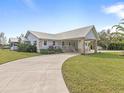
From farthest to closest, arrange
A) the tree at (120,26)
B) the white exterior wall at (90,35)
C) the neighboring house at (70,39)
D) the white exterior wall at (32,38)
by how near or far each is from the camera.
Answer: the white exterior wall at (32,38) → the white exterior wall at (90,35) → the neighboring house at (70,39) → the tree at (120,26)

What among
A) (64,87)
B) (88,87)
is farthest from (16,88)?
(88,87)

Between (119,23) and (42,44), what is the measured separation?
1565cm

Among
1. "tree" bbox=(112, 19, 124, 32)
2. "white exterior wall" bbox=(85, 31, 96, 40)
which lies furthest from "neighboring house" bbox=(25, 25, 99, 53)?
"tree" bbox=(112, 19, 124, 32)

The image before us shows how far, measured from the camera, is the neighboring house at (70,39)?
100 feet

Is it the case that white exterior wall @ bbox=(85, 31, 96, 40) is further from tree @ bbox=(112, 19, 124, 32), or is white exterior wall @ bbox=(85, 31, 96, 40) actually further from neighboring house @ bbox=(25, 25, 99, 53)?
tree @ bbox=(112, 19, 124, 32)

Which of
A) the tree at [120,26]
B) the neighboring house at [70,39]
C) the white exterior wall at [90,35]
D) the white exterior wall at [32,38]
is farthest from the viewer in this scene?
the white exterior wall at [32,38]

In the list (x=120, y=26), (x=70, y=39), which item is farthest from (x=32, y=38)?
(x=120, y=26)

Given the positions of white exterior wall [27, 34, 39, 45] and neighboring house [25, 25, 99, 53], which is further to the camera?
white exterior wall [27, 34, 39, 45]

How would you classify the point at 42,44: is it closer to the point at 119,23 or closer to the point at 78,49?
the point at 78,49

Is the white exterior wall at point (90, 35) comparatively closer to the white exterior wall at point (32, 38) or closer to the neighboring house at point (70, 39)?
the neighboring house at point (70, 39)

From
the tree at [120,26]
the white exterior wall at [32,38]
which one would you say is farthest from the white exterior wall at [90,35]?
the white exterior wall at [32,38]

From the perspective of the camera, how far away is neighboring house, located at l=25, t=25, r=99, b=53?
100 ft

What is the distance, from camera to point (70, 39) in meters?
32.7

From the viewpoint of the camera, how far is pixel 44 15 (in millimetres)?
22547
